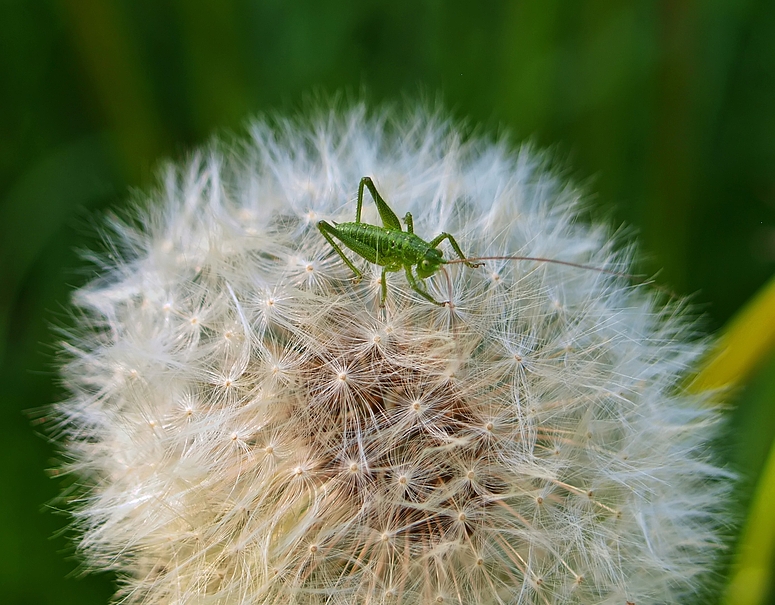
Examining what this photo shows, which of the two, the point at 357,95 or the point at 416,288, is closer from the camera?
the point at 416,288

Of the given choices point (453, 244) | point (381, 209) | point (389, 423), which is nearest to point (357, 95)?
point (381, 209)

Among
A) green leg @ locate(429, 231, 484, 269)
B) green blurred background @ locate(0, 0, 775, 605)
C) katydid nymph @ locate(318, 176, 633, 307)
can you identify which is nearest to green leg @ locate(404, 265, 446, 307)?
katydid nymph @ locate(318, 176, 633, 307)

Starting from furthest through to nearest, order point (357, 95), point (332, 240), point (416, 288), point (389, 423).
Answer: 1. point (357, 95)
2. point (332, 240)
3. point (416, 288)
4. point (389, 423)

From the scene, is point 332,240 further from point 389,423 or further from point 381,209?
point 389,423

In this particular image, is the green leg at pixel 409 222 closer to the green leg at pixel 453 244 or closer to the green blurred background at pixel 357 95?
the green leg at pixel 453 244

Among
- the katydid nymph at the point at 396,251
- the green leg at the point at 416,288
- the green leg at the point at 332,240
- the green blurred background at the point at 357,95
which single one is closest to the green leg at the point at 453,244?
the katydid nymph at the point at 396,251

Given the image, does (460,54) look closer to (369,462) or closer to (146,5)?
(146,5)

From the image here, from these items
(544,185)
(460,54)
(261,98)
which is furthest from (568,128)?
(261,98)

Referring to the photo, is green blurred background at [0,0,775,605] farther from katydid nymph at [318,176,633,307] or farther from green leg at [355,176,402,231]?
katydid nymph at [318,176,633,307]
